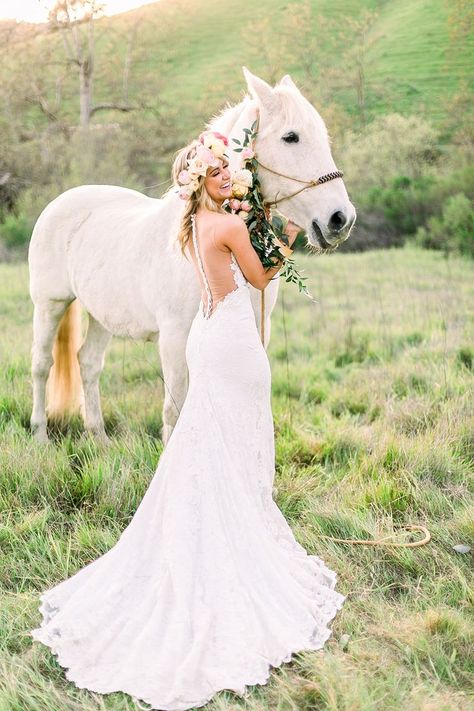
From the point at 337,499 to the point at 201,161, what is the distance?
Result: 189cm

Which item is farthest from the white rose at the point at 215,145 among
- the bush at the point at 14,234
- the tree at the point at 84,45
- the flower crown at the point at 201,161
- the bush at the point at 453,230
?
the tree at the point at 84,45

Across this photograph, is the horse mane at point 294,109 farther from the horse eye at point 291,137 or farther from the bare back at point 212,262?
the bare back at point 212,262

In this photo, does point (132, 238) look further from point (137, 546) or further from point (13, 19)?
point (13, 19)

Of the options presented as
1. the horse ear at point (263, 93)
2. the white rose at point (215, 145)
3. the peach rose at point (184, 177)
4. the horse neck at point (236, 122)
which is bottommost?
the peach rose at point (184, 177)

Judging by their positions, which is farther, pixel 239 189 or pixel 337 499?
pixel 337 499

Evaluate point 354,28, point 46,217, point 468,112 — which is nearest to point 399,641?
point 46,217

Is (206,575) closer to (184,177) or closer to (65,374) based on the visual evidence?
(184,177)

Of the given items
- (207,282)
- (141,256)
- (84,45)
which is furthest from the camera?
(84,45)

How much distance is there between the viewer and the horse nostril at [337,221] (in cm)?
312

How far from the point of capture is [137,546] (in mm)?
2924

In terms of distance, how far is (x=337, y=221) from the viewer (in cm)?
315

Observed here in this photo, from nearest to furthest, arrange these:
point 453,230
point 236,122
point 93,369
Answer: point 236,122 < point 93,369 < point 453,230

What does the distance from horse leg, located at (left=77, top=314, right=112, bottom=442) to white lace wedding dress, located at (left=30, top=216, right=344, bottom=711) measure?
1846mm

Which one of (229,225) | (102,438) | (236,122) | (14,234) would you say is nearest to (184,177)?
(229,225)
